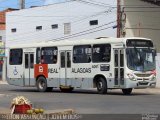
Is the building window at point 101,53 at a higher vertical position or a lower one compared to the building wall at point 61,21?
lower

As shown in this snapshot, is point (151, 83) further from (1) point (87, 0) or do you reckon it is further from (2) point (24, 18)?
(2) point (24, 18)

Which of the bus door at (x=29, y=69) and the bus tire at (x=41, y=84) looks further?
the bus door at (x=29, y=69)

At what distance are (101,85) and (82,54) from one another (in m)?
2.18

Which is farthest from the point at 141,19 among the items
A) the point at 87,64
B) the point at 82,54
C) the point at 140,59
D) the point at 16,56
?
the point at 140,59

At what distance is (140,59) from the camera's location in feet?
85.7

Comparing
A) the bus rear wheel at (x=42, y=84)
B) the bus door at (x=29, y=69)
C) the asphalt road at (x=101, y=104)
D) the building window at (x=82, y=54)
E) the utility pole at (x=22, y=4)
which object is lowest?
the asphalt road at (x=101, y=104)

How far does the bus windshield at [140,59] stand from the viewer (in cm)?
2589

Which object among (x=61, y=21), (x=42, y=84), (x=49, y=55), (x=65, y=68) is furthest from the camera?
(x=61, y=21)

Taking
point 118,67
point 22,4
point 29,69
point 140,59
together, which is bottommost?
point 29,69

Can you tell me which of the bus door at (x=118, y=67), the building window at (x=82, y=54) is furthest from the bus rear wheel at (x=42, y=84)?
the bus door at (x=118, y=67)

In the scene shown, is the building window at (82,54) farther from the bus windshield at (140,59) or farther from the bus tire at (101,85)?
the bus windshield at (140,59)

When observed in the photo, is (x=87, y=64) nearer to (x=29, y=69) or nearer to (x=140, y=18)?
(x=29, y=69)

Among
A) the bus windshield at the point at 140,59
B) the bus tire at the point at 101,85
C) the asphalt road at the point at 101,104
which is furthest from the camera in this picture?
the bus tire at the point at 101,85

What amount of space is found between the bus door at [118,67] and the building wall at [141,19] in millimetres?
15593
